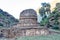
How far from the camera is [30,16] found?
19.9 m

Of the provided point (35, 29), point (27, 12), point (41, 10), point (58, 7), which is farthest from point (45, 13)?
point (35, 29)

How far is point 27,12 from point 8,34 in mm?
6656

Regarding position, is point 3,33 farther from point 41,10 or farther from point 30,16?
point 41,10

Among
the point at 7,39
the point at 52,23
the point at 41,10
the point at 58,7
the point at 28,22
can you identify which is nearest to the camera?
the point at 7,39

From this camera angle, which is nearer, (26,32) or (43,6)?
(26,32)

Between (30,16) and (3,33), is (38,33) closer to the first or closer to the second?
(3,33)

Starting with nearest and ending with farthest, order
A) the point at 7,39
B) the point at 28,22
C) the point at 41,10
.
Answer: the point at 7,39, the point at 28,22, the point at 41,10

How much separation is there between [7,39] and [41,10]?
19.4m

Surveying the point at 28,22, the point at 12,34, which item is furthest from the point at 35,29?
the point at 28,22

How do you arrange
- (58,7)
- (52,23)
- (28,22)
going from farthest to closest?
1. (58,7)
2. (52,23)
3. (28,22)

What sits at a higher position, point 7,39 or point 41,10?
point 41,10

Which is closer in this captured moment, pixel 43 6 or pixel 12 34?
pixel 12 34

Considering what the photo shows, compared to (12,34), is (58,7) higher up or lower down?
higher up

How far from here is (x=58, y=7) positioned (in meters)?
24.0
